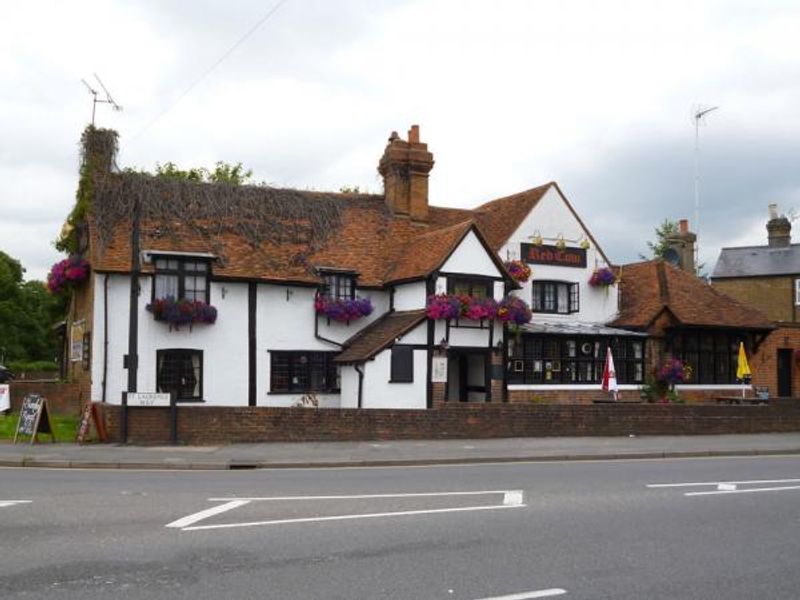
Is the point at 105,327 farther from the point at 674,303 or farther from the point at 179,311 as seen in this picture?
the point at 674,303

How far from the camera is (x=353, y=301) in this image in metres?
27.1

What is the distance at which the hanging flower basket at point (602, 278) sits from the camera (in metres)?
30.6

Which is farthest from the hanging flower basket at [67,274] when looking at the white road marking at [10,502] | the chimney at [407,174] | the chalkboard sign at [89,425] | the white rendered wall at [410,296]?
the white road marking at [10,502]

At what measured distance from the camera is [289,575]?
23.8 feet

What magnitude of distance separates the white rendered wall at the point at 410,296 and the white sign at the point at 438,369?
1.81 meters

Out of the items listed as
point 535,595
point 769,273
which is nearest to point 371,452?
point 535,595

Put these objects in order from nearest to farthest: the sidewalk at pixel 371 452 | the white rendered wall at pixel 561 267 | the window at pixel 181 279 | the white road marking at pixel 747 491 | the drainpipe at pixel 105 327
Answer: the white road marking at pixel 747 491 < the sidewalk at pixel 371 452 < the drainpipe at pixel 105 327 < the window at pixel 181 279 < the white rendered wall at pixel 561 267

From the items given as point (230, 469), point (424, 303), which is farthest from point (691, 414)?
point (230, 469)

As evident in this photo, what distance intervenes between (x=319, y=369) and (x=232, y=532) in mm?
18097

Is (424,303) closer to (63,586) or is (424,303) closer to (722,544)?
(722,544)

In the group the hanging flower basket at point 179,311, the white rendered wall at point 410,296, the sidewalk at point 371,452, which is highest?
the white rendered wall at point 410,296

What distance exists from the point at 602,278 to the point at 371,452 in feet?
48.6

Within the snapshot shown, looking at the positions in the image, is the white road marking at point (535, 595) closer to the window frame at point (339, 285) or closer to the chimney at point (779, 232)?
the window frame at point (339, 285)

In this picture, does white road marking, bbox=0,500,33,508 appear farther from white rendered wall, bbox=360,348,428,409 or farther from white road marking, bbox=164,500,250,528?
white rendered wall, bbox=360,348,428,409
